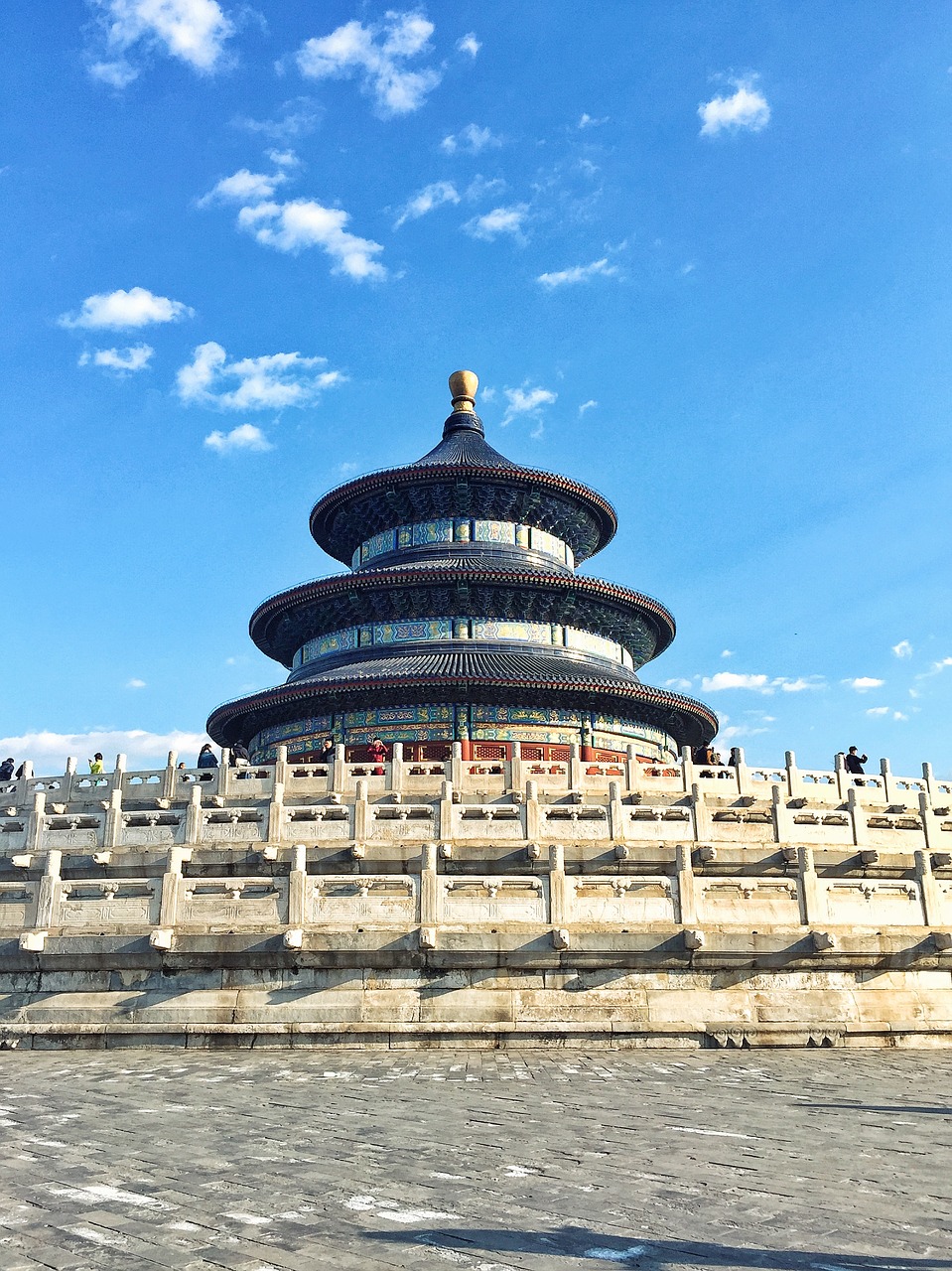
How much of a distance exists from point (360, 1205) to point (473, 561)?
34131 millimetres

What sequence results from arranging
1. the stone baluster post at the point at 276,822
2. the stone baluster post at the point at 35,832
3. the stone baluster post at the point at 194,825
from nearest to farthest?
1. the stone baluster post at the point at 276,822
2. the stone baluster post at the point at 194,825
3. the stone baluster post at the point at 35,832

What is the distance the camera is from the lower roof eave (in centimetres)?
3397

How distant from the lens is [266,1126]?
9344mm

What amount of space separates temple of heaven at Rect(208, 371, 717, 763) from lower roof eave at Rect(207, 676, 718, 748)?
74 millimetres

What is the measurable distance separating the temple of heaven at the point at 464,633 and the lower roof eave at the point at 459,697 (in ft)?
0.24

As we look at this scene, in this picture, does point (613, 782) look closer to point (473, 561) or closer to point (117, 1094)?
point (117, 1094)

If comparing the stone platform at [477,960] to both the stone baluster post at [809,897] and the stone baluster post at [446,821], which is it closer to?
the stone baluster post at [809,897]

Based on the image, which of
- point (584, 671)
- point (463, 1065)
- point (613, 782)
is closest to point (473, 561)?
point (584, 671)

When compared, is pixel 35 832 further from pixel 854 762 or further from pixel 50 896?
pixel 854 762

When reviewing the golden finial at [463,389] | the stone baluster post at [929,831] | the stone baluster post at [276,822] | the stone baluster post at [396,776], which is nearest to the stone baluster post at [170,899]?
the stone baluster post at [276,822]

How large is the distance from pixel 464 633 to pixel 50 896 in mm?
24603

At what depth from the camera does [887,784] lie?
24.6 metres

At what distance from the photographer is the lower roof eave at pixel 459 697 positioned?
3397 centimetres

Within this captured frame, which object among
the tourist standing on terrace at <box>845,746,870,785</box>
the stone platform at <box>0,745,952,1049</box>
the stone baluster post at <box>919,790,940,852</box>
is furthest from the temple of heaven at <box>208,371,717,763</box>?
the stone platform at <box>0,745,952,1049</box>
